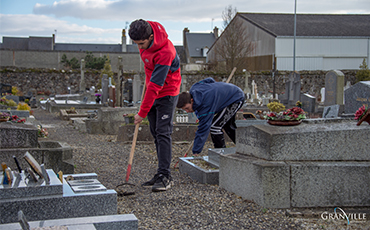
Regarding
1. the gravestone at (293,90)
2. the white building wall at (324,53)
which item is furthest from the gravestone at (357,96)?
the white building wall at (324,53)

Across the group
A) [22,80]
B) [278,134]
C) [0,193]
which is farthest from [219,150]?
[22,80]

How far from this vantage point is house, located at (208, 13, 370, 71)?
35000 millimetres

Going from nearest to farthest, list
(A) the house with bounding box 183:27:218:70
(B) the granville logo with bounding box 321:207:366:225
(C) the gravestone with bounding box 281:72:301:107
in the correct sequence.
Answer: (B) the granville logo with bounding box 321:207:366:225 < (C) the gravestone with bounding box 281:72:301:107 < (A) the house with bounding box 183:27:218:70

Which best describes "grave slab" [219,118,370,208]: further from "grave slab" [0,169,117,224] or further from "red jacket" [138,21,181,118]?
"grave slab" [0,169,117,224]

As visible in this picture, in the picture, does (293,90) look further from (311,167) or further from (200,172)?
(311,167)

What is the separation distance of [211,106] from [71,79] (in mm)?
27947

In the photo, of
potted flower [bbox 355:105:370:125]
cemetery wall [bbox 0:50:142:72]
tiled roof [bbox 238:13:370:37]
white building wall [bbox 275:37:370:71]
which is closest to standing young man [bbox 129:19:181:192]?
potted flower [bbox 355:105:370:125]

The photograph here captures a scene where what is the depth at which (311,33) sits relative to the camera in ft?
119

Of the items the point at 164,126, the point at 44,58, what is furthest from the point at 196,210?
the point at 44,58

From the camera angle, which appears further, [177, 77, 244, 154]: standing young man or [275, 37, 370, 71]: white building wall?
[275, 37, 370, 71]: white building wall

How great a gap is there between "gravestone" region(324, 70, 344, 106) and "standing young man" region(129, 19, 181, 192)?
947 centimetres

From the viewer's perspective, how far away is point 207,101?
462cm

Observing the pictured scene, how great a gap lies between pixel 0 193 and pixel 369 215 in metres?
3.11

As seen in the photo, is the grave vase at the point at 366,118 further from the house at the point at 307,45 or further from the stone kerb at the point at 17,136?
the house at the point at 307,45
